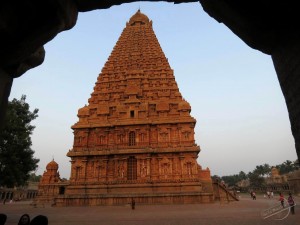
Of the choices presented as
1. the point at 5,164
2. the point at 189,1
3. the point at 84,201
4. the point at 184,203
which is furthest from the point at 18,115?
the point at 184,203

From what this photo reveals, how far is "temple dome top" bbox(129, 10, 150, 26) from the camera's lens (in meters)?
44.3

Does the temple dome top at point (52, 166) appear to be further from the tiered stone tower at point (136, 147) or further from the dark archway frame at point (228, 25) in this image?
the dark archway frame at point (228, 25)

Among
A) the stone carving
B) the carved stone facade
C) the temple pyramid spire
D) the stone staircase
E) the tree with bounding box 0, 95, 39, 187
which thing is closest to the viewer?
the tree with bounding box 0, 95, 39, 187

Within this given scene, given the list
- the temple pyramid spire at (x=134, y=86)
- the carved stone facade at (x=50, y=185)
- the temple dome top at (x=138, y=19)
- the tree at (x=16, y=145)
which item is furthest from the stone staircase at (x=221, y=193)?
the temple dome top at (x=138, y=19)

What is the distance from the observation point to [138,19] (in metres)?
44.7

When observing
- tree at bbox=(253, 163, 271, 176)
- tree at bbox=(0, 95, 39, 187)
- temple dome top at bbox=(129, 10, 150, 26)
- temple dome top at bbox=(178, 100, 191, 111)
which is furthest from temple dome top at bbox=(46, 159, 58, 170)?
tree at bbox=(253, 163, 271, 176)

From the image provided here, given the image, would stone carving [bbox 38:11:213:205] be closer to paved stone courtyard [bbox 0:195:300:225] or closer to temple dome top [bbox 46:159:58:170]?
paved stone courtyard [bbox 0:195:300:225]

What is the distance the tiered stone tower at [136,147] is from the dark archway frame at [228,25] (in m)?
22.0

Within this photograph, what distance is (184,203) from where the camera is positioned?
2272 cm

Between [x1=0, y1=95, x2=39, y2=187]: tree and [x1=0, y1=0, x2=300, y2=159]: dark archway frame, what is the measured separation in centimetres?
1255

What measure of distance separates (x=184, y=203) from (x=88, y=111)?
51.0 feet

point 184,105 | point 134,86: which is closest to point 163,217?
point 184,105

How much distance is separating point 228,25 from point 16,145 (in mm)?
14743

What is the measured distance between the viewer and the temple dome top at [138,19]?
44.3 m
